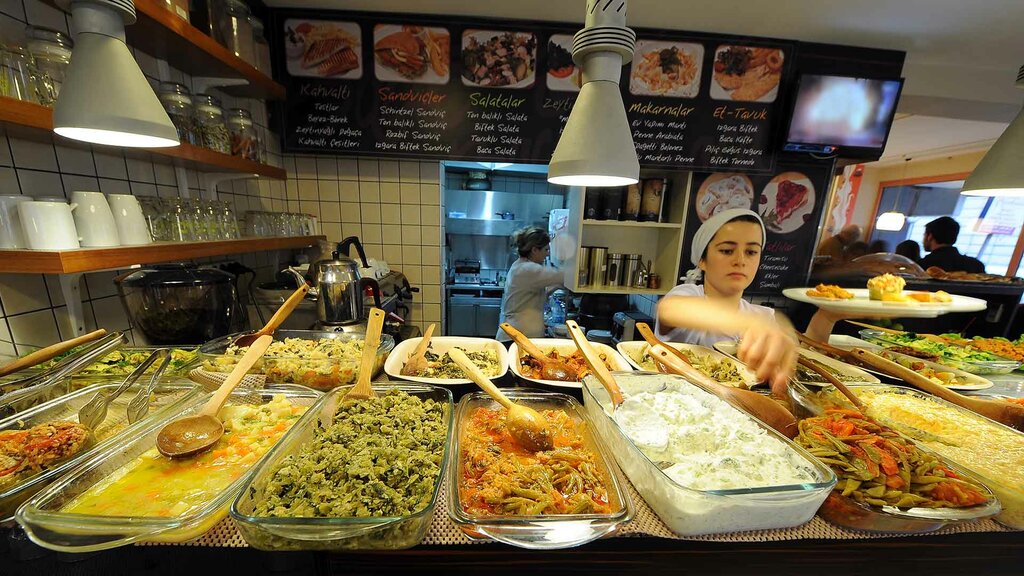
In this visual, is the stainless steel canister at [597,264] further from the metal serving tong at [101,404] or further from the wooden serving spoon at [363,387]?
the metal serving tong at [101,404]

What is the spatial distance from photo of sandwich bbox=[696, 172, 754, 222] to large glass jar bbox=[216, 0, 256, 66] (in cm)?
408

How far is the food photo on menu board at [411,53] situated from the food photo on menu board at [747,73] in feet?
8.32

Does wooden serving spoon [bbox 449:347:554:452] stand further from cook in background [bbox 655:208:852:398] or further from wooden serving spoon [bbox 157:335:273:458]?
cook in background [bbox 655:208:852:398]

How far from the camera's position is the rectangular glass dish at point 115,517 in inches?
28.4

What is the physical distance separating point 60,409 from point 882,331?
4.56 m

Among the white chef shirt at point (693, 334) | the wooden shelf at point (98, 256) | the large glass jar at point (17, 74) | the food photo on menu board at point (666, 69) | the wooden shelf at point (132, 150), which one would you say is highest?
the food photo on menu board at point (666, 69)

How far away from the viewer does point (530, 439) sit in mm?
1135

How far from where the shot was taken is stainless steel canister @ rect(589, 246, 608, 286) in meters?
3.78

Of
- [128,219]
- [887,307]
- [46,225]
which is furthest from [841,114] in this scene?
[46,225]

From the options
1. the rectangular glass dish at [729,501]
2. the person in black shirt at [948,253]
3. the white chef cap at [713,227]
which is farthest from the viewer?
the person in black shirt at [948,253]

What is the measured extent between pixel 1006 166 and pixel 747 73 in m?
1.94

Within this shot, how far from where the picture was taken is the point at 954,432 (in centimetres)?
126

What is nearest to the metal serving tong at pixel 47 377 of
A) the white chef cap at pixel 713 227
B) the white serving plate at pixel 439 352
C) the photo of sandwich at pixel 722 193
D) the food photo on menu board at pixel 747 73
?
the white serving plate at pixel 439 352

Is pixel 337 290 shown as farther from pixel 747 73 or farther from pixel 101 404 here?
pixel 747 73
